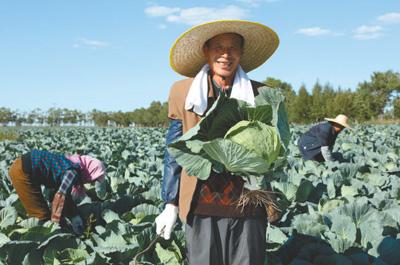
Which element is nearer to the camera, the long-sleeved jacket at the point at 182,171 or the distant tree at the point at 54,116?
the long-sleeved jacket at the point at 182,171

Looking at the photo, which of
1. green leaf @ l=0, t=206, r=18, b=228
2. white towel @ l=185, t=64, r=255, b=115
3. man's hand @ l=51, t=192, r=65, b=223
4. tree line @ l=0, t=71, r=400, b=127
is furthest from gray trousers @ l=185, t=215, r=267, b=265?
tree line @ l=0, t=71, r=400, b=127

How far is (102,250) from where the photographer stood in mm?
3502

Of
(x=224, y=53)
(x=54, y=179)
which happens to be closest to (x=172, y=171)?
(x=224, y=53)

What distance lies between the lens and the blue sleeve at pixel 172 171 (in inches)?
97.2

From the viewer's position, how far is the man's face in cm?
242

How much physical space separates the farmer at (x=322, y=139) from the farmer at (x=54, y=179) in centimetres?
433

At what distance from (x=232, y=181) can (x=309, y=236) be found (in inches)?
68.4

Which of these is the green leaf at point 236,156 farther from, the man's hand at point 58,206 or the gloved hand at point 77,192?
the gloved hand at point 77,192

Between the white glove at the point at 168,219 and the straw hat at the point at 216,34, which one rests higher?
the straw hat at the point at 216,34

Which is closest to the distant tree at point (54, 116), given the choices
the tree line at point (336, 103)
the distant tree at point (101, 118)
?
the distant tree at point (101, 118)

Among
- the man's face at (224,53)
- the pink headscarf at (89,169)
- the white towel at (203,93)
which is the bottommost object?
the pink headscarf at (89,169)

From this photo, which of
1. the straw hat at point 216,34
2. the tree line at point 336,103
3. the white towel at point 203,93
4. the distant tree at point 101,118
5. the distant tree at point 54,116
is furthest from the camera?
the distant tree at point 54,116

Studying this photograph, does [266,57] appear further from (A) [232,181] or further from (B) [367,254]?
(B) [367,254]

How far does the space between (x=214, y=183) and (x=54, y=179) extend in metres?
2.71
